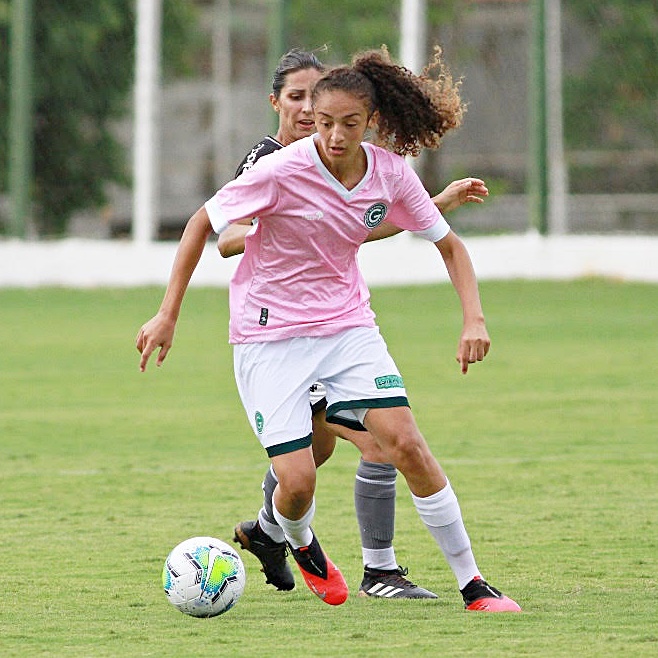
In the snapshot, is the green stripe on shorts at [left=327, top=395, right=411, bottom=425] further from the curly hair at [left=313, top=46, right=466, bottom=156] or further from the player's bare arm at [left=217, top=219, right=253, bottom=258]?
the curly hair at [left=313, top=46, right=466, bottom=156]

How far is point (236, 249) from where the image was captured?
17.9 feet

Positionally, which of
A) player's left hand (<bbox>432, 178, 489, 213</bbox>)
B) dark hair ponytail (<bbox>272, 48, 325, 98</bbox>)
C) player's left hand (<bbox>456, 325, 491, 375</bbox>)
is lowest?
player's left hand (<bbox>456, 325, 491, 375</bbox>)

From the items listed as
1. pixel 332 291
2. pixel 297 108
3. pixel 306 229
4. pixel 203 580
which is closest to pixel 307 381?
pixel 332 291

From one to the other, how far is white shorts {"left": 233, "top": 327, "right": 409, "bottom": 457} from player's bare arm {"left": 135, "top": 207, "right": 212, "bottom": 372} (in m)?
0.36

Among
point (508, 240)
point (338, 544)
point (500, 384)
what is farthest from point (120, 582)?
point (508, 240)

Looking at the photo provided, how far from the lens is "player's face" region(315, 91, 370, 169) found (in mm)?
5234

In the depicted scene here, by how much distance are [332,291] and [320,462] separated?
2.63 ft

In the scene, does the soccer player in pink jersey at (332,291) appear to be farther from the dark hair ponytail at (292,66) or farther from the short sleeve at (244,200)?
the dark hair ponytail at (292,66)

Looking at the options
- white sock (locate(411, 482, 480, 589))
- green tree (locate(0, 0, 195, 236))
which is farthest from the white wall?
white sock (locate(411, 482, 480, 589))

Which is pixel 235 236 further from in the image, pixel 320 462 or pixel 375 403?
pixel 320 462

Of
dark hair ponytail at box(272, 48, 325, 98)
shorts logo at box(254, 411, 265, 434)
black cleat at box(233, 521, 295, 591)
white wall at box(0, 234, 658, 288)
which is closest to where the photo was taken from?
shorts logo at box(254, 411, 265, 434)

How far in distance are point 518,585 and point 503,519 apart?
1.40 meters

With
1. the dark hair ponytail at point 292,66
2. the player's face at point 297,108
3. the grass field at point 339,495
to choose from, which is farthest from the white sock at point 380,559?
the dark hair ponytail at point 292,66

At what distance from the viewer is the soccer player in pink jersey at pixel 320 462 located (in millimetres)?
5625
